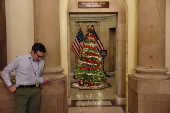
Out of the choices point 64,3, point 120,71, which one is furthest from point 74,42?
point 64,3

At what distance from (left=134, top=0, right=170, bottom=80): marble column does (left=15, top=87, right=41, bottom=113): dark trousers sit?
2196 mm

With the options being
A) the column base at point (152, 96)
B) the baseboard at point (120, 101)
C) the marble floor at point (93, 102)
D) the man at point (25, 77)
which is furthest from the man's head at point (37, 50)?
the baseboard at point (120, 101)

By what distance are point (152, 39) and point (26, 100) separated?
2.89 meters

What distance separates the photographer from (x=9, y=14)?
13.8 feet

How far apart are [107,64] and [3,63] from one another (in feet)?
28.3

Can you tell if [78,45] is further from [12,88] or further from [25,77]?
[12,88]

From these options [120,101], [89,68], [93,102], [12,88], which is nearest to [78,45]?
[89,68]

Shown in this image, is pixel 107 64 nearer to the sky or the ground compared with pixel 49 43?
nearer to the ground

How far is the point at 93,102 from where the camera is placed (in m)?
5.87

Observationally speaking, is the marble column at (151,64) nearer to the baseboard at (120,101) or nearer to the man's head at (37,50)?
the man's head at (37,50)

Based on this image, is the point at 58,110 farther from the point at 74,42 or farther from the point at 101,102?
the point at 74,42

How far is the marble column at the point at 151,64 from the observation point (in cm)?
325

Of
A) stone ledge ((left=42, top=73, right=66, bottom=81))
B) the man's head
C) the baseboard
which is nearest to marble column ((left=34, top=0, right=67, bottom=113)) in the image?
stone ledge ((left=42, top=73, right=66, bottom=81))

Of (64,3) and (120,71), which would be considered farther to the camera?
(120,71)
